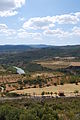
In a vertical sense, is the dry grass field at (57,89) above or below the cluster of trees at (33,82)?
below

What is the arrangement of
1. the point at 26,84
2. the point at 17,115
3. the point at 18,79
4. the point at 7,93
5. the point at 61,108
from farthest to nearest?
the point at 18,79, the point at 26,84, the point at 7,93, the point at 61,108, the point at 17,115

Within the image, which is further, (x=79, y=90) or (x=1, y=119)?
(x=79, y=90)

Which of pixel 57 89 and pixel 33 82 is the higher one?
pixel 33 82

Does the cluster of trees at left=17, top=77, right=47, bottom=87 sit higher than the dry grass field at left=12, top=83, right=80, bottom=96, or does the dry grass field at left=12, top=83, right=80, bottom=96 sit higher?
the cluster of trees at left=17, top=77, right=47, bottom=87

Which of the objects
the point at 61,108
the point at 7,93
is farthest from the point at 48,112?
the point at 7,93

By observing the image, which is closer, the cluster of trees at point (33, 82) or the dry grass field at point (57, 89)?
the dry grass field at point (57, 89)

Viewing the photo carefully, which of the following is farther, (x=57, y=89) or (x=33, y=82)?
(x=33, y=82)

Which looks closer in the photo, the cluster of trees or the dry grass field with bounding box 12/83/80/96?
the dry grass field with bounding box 12/83/80/96

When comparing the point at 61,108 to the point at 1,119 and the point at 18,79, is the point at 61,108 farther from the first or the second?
the point at 18,79

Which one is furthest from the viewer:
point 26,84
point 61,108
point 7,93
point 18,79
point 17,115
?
point 18,79

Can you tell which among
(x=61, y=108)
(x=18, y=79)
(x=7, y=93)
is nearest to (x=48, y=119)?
(x=61, y=108)
